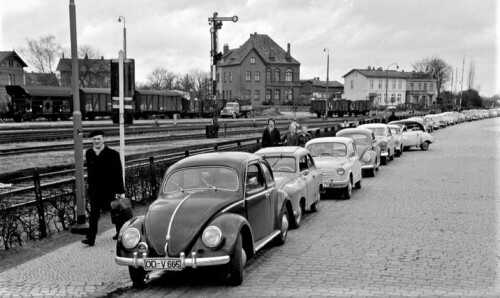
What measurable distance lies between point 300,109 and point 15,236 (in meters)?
94.4

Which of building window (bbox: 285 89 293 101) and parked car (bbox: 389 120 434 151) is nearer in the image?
parked car (bbox: 389 120 434 151)

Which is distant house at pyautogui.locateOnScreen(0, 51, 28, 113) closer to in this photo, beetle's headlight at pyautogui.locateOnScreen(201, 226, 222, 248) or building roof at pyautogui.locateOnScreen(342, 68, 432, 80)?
building roof at pyautogui.locateOnScreen(342, 68, 432, 80)

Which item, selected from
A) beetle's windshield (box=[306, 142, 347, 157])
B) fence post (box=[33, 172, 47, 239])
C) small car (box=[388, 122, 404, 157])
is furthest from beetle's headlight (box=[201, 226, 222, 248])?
small car (box=[388, 122, 404, 157])

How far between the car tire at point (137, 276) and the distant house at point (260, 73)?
96718 mm

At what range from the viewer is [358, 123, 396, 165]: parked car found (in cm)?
2347

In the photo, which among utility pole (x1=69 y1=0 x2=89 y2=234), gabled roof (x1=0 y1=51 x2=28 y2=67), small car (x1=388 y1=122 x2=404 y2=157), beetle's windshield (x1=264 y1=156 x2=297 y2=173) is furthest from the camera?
gabled roof (x1=0 y1=51 x2=28 y2=67)

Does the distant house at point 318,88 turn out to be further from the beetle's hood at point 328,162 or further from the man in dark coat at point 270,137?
the beetle's hood at point 328,162

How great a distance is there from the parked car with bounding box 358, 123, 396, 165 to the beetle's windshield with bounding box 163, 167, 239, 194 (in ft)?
51.9

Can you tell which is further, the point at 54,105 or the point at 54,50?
the point at 54,50

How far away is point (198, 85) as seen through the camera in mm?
139625

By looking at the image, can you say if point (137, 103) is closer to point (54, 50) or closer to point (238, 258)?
point (54, 50)

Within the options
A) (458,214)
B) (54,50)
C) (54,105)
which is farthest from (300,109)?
(458,214)

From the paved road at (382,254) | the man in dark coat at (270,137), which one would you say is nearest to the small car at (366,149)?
the paved road at (382,254)

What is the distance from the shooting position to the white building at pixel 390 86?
130 meters
